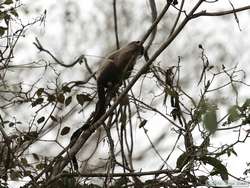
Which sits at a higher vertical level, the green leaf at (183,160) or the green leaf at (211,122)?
the green leaf at (183,160)

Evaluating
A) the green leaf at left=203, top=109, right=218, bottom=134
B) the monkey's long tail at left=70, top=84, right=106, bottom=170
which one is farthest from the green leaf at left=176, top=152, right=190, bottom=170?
the green leaf at left=203, top=109, right=218, bottom=134

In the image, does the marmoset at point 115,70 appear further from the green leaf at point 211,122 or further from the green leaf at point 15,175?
the green leaf at point 211,122

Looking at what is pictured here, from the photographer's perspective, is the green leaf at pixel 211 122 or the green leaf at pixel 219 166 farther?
the green leaf at pixel 219 166

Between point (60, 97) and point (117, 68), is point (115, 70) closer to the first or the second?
point (117, 68)

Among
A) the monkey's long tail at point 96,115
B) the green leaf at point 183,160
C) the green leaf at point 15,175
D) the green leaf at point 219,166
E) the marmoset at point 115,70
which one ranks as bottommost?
the green leaf at point 219,166

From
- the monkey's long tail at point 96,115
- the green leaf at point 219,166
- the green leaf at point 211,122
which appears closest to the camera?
the green leaf at point 211,122

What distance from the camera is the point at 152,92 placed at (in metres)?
1.42

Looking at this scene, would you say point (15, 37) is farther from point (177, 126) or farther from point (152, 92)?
point (177, 126)

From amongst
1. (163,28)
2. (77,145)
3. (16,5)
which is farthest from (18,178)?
(163,28)

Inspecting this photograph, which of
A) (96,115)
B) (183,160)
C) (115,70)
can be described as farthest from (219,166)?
(115,70)

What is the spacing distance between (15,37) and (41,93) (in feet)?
0.77

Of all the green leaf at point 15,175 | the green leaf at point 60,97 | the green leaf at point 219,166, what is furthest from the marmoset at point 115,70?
the green leaf at point 219,166

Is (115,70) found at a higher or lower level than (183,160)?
higher

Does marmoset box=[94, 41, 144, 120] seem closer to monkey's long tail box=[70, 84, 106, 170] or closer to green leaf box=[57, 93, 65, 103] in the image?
monkey's long tail box=[70, 84, 106, 170]
